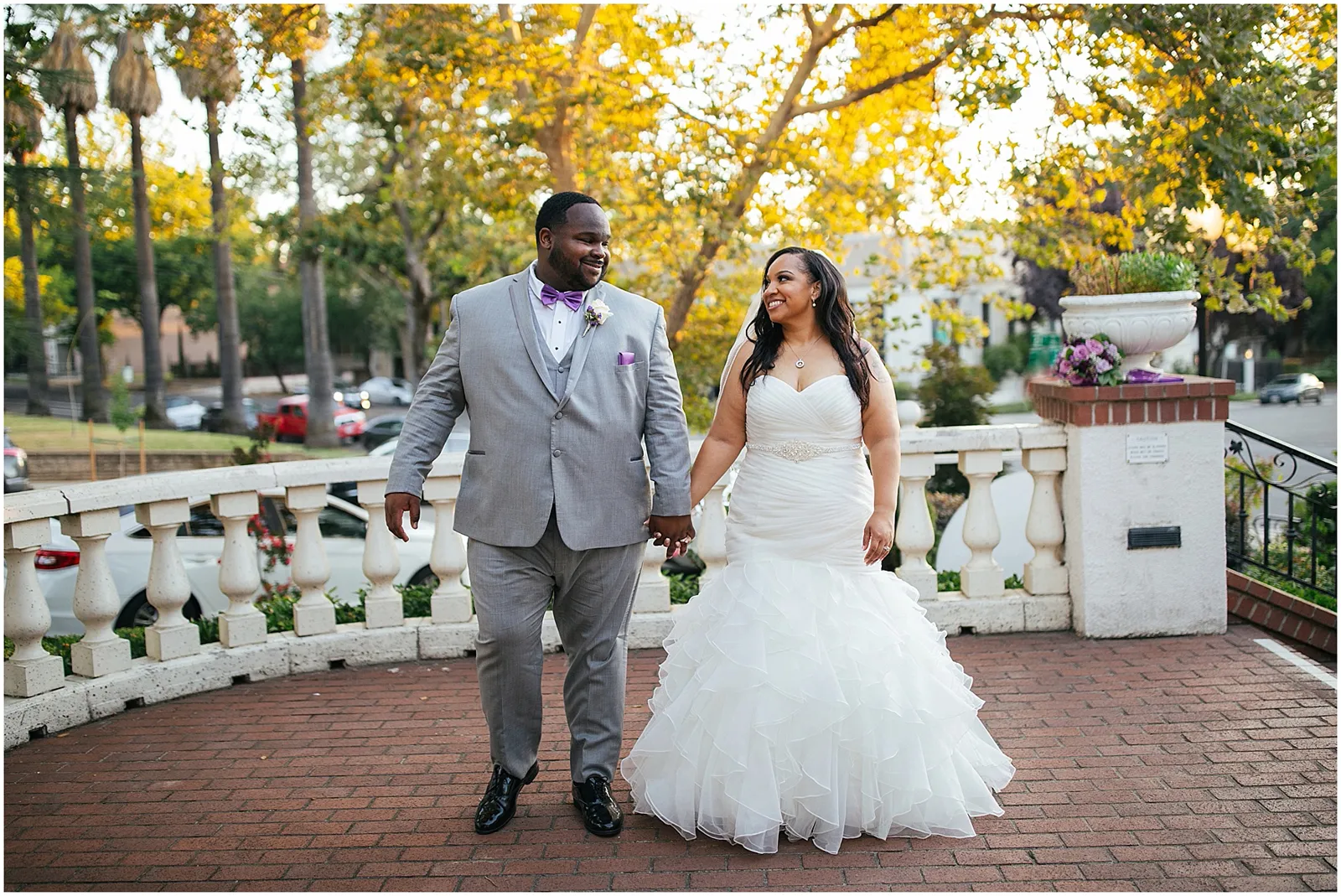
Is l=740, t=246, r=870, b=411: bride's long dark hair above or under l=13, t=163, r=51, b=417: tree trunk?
under

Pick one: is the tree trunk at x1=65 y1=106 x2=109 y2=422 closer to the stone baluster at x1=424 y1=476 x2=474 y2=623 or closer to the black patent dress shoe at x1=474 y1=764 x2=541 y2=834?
the stone baluster at x1=424 y1=476 x2=474 y2=623

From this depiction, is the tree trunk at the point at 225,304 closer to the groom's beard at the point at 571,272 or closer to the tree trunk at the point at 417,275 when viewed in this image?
the tree trunk at the point at 417,275

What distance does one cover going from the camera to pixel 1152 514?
5.84 m

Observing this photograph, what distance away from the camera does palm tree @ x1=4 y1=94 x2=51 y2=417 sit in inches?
298

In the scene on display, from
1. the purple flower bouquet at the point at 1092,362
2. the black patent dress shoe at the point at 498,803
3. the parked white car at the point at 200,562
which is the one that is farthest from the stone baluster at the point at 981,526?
the parked white car at the point at 200,562

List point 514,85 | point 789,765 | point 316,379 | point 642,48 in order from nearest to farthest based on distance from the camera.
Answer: point 789,765 → point 642,48 → point 514,85 → point 316,379

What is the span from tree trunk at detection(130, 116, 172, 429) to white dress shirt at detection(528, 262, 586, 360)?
79.9ft

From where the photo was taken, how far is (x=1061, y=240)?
9977mm

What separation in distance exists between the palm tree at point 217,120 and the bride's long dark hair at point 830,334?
7.34 meters

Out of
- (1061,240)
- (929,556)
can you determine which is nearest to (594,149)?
(1061,240)

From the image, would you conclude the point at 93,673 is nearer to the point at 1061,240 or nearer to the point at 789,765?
the point at 789,765

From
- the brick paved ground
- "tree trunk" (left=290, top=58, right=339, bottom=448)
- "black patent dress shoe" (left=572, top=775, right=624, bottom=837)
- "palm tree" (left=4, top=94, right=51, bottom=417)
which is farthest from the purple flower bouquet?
"tree trunk" (left=290, top=58, right=339, bottom=448)

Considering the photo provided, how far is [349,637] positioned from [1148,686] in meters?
3.71

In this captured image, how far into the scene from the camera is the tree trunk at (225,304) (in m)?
24.2
